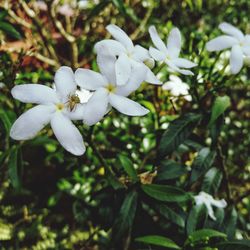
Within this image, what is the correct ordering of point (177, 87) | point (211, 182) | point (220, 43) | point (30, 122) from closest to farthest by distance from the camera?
point (30, 122) → point (220, 43) → point (211, 182) → point (177, 87)

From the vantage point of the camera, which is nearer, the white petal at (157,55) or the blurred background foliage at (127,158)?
the white petal at (157,55)

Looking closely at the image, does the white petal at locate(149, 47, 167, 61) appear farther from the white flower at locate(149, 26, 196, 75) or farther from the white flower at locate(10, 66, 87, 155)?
the white flower at locate(10, 66, 87, 155)

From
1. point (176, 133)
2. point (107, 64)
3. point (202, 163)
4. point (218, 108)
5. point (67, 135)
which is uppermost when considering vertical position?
point (107, 64)

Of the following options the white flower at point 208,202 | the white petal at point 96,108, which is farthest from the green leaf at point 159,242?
the white petal at point 96,108

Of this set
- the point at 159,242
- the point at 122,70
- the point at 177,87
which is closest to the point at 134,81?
the point at 122,70

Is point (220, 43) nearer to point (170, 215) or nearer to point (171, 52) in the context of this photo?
point (171, 52)

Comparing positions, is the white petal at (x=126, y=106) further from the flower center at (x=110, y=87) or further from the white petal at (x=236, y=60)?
the white petal at (x=236, y=60)

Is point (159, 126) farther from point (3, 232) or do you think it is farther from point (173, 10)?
point (173, 10)
